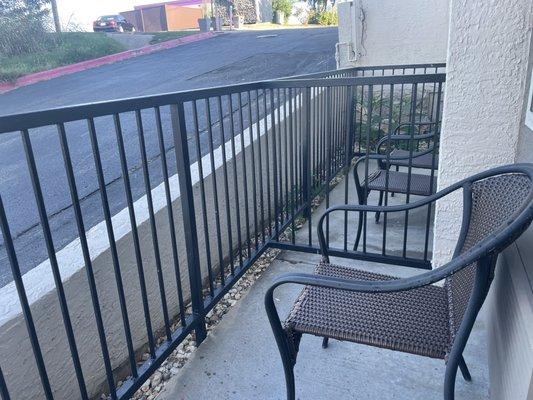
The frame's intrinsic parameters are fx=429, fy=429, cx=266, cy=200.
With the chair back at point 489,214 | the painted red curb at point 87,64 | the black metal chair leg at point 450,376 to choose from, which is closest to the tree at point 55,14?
the painted red curb at point 87,64

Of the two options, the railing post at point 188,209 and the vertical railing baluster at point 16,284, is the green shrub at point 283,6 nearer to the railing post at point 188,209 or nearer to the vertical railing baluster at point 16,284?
the railing post at point 188,209

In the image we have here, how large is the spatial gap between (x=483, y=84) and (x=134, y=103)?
1.47 m

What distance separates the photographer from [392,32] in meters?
5.55

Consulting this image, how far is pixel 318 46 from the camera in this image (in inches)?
519

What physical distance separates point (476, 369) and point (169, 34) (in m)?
18.8

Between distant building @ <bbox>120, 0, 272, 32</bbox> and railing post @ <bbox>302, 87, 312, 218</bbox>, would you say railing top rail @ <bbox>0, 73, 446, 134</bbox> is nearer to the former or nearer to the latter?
railing post @ <bbox>302, 87, 312, 218</bbox>

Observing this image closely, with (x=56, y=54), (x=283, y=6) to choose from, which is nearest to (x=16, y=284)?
(x=56, y=54)

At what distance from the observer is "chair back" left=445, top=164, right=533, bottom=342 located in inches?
41.3

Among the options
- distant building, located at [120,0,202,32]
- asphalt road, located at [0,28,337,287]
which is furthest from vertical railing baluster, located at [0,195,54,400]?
distant building, located at [120,0,202,32]

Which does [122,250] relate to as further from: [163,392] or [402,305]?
[402,305]

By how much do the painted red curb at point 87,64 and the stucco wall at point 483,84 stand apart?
1029cm

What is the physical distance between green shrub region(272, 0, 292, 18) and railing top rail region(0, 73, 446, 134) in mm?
29058

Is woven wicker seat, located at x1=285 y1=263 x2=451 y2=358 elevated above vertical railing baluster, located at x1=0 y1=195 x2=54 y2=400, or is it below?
below

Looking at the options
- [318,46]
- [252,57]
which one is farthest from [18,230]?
[318,46]
